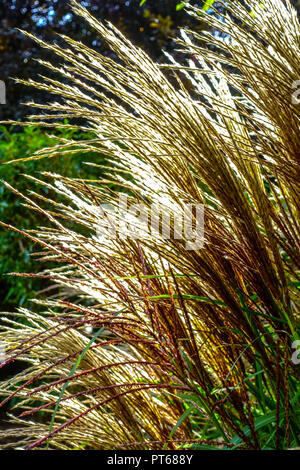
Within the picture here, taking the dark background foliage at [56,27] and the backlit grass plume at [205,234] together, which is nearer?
the backlit grass plume at [205,234]

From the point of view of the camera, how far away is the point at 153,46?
7.45 meters

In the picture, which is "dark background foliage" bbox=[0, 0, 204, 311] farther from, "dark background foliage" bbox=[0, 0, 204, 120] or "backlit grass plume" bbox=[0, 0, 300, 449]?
"backlit grass plume" bbox=[0, 0, 300, 449]

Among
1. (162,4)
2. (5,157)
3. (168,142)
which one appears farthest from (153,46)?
(168,142)

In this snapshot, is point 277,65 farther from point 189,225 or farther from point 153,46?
point 153,46

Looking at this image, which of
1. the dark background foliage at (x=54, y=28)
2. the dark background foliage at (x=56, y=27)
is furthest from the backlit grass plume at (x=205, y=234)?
the dark background foliage at (x=56, y=27)

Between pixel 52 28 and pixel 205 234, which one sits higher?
pixel 52 28

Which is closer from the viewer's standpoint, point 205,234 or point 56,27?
point 205,234

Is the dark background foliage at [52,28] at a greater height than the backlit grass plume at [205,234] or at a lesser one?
greater

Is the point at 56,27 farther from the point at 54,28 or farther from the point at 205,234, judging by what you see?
the point at 205,234

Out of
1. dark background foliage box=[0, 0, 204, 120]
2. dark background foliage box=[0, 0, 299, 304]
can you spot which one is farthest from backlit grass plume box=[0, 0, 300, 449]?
dark background foliage box=[0, 0, 204, 120]

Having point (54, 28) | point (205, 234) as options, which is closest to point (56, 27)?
point (54, 28)

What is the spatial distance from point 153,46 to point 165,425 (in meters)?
6.94

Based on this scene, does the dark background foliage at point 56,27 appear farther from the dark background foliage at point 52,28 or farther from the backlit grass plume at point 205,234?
the backlit grass plume at point 205,234
